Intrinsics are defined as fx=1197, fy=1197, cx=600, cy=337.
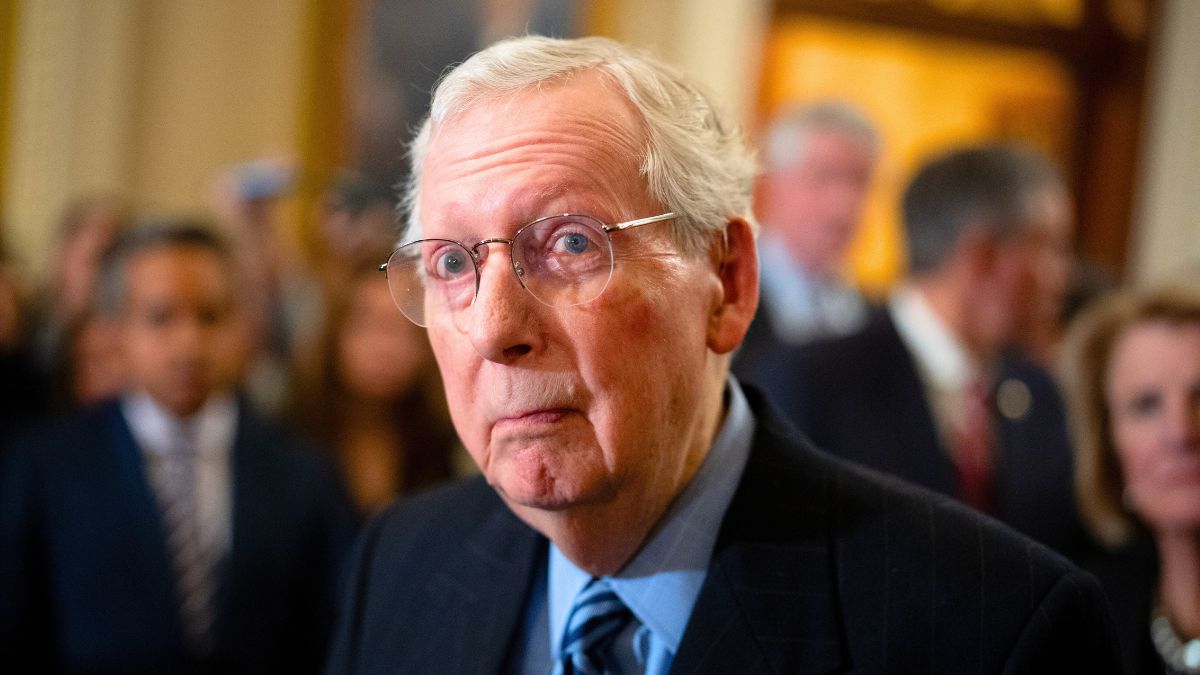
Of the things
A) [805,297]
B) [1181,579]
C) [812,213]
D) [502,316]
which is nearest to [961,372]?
[1181,579]

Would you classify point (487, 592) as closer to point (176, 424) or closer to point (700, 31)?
point (176, 424)

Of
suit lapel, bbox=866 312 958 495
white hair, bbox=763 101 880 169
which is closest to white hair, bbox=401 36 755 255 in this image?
suit lapel, bbox=866 312 958 495

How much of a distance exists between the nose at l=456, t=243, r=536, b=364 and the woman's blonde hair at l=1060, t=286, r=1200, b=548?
5.66ft

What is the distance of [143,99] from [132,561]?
4054 mm

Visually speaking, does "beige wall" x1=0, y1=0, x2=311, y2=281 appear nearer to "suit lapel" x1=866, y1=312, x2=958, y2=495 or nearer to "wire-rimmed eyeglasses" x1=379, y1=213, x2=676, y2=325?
"suit lapel" x1=866, y1=312, x2=958, y2=495

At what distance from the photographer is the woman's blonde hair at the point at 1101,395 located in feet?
8.71

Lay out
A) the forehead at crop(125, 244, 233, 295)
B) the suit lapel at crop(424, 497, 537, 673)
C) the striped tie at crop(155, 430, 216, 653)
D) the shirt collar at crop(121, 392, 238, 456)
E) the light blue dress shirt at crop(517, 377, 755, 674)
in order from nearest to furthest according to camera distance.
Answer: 1. the light blue dress shirt at crop(517, 377, 755, 674)
2. the suit lapel at crop(424, 497, 537, 673)
3. the striped tie at crop(155, 430, 216, 653)
4. the shirt collar at crop(121, 392, 238, 456)
5. the forehead at crop(125, 244, 233, 295)

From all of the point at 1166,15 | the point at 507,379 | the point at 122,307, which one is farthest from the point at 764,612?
the point at 1166,15

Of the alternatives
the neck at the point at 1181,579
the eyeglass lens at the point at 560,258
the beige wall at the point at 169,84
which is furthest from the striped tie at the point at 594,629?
the beige wall at the point at 169,84

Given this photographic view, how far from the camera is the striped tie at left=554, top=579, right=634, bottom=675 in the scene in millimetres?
1645

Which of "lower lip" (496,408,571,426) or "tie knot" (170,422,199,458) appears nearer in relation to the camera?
"lower lip" (496,408,571,426)

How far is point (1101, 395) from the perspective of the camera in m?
2.74

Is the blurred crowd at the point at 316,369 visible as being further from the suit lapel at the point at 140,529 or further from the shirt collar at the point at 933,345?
the shirt collar at the point at 933,345

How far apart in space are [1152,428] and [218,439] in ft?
7.64
